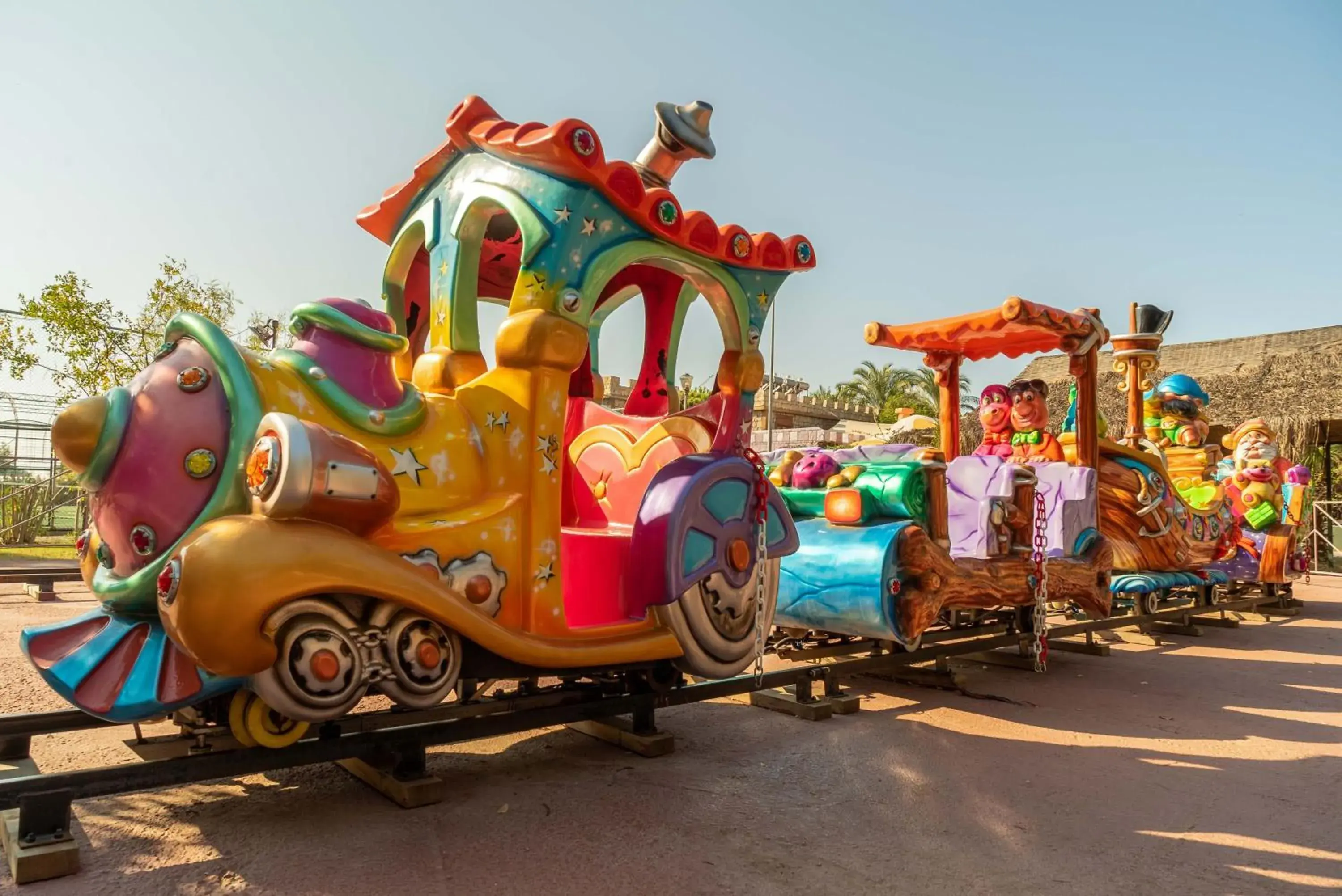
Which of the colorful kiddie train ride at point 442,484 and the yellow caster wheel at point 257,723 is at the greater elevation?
the colorful kiddie train ride at point 442,484

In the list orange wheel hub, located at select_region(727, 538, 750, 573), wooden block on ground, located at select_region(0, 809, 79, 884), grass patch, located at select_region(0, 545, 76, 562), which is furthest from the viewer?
grass patch, located at select_region(0, 545, 76, 562)

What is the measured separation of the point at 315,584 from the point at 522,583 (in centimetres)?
94

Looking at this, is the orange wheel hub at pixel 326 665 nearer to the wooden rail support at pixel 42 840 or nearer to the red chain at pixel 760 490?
the wooden rail support at pixel 42 840

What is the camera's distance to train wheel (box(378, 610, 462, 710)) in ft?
9.71

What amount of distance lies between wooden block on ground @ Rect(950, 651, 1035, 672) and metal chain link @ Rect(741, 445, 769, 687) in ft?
10.2

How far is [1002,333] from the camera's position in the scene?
23.1 ft

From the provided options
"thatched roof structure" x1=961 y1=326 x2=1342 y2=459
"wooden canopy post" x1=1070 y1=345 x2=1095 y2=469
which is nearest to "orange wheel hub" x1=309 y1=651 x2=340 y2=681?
"wooden canopy post" x1=1070 y1=345 x2=1095 y2=469

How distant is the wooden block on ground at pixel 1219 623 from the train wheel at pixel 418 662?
9.76 m

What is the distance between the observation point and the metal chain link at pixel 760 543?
427 cm

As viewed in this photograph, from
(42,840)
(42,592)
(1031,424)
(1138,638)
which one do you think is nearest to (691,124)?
(42,840)

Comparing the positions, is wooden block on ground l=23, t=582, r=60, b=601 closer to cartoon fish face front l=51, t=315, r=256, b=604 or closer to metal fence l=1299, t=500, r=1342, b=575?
cartoon fish face front l=51, t=315, r=256, b=604

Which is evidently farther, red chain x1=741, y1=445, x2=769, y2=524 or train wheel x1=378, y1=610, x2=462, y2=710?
red chain x1=741, y1=445, x2=769, y2=524

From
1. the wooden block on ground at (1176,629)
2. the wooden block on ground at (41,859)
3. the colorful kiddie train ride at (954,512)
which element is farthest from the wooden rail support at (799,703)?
the wooden block on ground at (1176,629)

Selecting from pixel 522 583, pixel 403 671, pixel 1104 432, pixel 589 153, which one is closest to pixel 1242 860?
pixel 522 583
